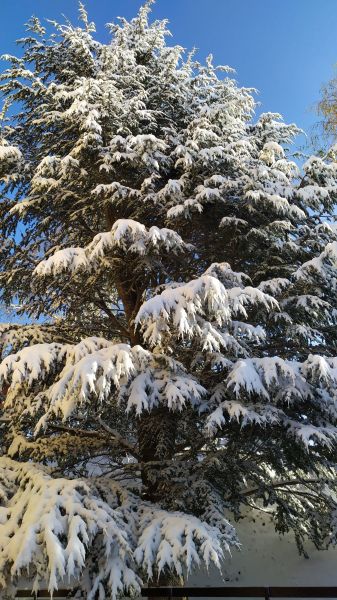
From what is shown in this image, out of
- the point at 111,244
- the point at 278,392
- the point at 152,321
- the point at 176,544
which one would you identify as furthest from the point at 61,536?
the point at 111,244

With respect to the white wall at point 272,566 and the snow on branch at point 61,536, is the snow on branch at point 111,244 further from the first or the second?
the white wall at point 272,566

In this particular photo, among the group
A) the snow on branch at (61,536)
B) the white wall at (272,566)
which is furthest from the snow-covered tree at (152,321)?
the white wall at (272,566)

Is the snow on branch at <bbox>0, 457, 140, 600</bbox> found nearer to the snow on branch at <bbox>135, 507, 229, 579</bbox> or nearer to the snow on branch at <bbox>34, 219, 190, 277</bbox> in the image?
the snow on branch at <bbox>135, 507, 229, 579</bbox>

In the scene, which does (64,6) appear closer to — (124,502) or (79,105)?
(79,105)

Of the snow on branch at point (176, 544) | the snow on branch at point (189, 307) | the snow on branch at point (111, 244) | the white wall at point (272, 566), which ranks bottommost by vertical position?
the white wall at point (272, 566)

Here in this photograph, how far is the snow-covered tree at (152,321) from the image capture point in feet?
13.8

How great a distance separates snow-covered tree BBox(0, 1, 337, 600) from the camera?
4.21 meters

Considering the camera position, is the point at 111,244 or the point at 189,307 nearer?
the point at 189,307

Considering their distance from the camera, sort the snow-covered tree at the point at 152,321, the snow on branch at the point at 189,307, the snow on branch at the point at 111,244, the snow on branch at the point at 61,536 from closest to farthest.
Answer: the snow on branch at the point at 61,536, the snow-covered tree at the point at 152,321, the snow on branch at the point at 189,307, the snow on branch at the point at 111,244

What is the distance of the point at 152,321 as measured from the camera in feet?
16.1

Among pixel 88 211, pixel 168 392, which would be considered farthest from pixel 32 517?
pixel 88 211

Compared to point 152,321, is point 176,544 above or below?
below

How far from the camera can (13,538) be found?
3.62 metres

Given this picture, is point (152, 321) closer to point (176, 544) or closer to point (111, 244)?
point (111, 244)
